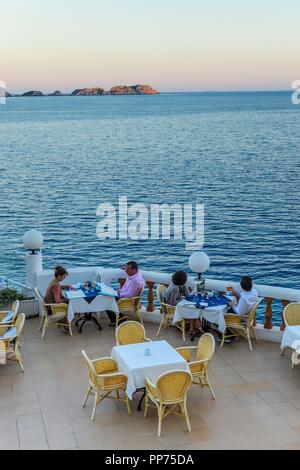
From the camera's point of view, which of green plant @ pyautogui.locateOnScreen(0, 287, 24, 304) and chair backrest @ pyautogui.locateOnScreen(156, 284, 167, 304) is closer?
chair backrest @ pyautogui.locateOnScreen(156, 284, 167, 304)

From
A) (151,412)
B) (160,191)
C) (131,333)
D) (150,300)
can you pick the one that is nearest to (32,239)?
(150,300)

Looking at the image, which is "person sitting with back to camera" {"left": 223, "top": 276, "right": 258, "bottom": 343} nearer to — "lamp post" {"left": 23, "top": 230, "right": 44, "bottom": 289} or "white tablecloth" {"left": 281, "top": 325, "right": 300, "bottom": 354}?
"white tablecloth" {"left": 281, "top": 325, "right": 300, "bottom": 354}

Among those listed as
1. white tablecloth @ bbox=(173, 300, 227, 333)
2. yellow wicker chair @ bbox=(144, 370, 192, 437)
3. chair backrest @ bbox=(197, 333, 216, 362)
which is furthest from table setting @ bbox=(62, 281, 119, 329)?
yellow wicker chair @ bbox=(144, 370, 192, 437)

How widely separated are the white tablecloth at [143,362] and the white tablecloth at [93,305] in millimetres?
2411

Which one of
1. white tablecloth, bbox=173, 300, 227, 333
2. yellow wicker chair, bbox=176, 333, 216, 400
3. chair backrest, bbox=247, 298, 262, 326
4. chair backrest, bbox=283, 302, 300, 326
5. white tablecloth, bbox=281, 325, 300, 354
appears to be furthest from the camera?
white tablecloth, bbox=173, 300, 227, 333

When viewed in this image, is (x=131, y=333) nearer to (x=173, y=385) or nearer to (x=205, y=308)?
(x=205, y=308)

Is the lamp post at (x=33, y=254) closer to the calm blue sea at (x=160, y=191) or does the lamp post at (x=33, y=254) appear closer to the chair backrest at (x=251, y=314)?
the calm blue sea at (x=160, y=191)

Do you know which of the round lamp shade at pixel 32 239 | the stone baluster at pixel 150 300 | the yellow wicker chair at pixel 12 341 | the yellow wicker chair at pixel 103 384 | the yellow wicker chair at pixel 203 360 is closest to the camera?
the yellow wicker chair at pixel 103 384

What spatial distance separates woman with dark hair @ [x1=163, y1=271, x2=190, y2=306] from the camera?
10.2 m

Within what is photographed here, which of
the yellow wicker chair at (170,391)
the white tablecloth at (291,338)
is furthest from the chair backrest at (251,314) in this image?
the yellow wicker chair at (170,391)

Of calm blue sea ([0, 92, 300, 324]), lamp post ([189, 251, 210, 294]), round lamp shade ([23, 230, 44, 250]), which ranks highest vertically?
round lamp shade ([23, 230, 44, 250])

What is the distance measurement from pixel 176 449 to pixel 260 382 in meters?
2.18

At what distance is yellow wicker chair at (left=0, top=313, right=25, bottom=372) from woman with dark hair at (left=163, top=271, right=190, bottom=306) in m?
2.69

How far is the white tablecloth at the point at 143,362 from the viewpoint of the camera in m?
7.49
